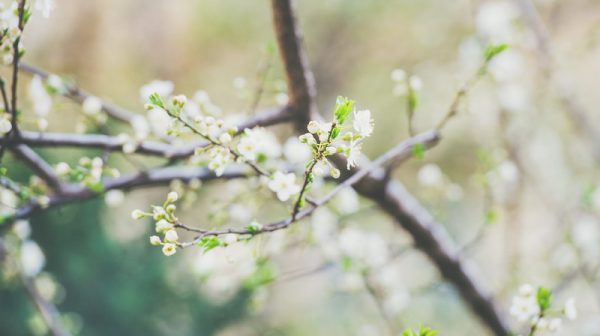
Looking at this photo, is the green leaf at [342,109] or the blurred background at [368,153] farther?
the blurred background at [368,153]

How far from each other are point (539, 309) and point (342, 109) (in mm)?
447

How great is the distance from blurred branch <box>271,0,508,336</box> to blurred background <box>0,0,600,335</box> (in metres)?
0.06

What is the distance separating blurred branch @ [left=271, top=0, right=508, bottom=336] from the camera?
0.80m

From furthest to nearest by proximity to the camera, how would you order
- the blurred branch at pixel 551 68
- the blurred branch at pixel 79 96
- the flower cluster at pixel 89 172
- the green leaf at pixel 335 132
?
the blurred branch at pixel 551 68, the blurred branch at pixel 79 96, the flower cluster at pixel 89 172, the green leaf at pixel 335 132

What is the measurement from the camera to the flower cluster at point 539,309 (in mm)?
660

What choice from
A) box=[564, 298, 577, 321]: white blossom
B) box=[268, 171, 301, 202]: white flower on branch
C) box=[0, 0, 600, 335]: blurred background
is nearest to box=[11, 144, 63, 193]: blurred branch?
box=[0, 0, 600, 335]: blurred background

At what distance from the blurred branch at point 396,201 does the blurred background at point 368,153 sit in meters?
0.06

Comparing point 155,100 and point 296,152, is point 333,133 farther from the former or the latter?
point 296,152

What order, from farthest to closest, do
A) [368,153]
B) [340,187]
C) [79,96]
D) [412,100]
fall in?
[368,153] → [79,96] → [412,100] → [340,187]

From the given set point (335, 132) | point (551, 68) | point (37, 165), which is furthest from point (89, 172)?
point (551, 68)

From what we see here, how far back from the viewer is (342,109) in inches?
19.9

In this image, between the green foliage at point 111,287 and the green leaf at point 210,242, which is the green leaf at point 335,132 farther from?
the green foliage at point 111,287

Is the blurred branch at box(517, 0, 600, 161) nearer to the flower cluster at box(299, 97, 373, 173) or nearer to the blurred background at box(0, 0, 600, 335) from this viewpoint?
the blurred background at box(0, 0, 600, 335)

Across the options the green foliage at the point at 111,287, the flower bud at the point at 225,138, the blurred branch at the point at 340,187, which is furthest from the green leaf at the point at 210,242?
the green foliage at the point at 111,287
